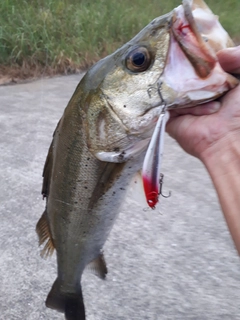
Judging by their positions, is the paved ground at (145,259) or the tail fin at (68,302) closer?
the tail fin at (68,302)

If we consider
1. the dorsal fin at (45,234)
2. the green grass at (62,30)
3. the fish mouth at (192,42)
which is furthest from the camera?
the green grass at (62,30)

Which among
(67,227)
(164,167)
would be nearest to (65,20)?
(164,167)

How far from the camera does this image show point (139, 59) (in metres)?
1.14

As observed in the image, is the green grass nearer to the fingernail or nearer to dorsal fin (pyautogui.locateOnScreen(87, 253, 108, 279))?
dorsal fin (pyautogui.locateOnScreen(87, 253, 108, 279))

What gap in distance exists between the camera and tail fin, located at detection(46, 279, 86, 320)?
160cm

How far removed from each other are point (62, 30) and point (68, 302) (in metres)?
5.36

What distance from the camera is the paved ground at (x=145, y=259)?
206cm

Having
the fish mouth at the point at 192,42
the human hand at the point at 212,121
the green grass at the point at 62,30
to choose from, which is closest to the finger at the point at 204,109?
the human hand at the point at 212,121

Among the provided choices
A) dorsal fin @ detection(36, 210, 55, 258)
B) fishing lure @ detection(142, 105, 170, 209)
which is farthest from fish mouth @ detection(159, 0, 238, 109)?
dorsal fin @ detection(36, 210, 55, 258)

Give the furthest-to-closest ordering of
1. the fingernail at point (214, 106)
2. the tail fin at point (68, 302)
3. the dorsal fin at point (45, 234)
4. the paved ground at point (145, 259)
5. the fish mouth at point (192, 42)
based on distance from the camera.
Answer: the paved ground at point (145, 259) < the tail fin at point (68, 302) < the dorsal fin at point (45, 234) < the fingernail at point (214, 106) < the fish mouth at point (192, 42)

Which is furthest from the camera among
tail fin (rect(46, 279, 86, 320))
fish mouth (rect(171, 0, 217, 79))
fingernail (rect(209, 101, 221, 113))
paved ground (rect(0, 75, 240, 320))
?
paved ground (rect(0, 75, 240, 320))

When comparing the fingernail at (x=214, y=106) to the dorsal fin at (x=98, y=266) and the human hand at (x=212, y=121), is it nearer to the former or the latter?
the human hand at (x=212, y=121)

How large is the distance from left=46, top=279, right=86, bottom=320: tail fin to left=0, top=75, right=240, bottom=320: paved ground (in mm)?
399

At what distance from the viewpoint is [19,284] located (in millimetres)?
2178
